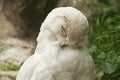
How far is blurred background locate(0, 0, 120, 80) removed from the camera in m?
4.37

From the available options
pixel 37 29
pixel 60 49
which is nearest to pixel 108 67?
pixel 60 49

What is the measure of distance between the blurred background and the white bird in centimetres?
88

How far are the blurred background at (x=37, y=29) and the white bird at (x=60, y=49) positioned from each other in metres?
0.88

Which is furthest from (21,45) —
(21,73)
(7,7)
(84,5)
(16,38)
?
(21,73)

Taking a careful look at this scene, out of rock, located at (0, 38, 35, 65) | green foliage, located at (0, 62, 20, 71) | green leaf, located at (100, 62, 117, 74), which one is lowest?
green leaf, located at (100, 62, 117, 74)

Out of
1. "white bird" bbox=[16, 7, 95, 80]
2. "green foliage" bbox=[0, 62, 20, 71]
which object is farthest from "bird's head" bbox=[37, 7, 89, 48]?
"green foliage" bbox=[0, 62, 20, 71]

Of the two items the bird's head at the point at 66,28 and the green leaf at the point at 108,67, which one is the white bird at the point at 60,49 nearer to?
the bird's head at the point at 66,28

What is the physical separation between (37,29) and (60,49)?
12.4 feet

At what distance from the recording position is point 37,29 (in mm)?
6703

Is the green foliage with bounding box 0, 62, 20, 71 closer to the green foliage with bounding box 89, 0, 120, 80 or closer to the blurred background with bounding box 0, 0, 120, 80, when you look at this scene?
the blurred background with bounding box 0, 0, 120, 80

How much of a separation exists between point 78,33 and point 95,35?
2.28m

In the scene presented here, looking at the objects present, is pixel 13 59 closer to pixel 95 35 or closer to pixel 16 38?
pixel 16 38

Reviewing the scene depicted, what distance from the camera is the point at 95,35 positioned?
16.9 feet

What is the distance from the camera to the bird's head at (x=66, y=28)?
2.88 metres
